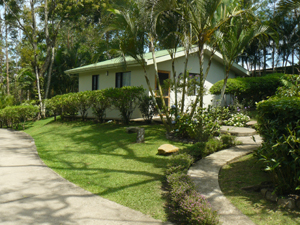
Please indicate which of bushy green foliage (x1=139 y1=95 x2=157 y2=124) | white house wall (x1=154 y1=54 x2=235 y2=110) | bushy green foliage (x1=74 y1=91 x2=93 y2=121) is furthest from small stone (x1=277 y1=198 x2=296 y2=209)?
bushy green foliage (x1=74 y1=91 x2=93 y2=121)

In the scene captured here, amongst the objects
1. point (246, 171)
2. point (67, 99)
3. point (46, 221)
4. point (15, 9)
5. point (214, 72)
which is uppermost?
point (15, 9)

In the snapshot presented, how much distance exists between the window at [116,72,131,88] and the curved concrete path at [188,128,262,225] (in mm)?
8300

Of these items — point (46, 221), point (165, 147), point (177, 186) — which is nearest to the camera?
point (46, 221)

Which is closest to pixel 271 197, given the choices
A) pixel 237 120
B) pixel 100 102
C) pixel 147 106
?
pixel 237 120

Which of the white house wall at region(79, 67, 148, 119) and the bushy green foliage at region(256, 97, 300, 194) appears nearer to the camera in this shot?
the bushy green foliage at region(256, 97, 300, 194)

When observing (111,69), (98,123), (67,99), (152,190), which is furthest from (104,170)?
(111,69)

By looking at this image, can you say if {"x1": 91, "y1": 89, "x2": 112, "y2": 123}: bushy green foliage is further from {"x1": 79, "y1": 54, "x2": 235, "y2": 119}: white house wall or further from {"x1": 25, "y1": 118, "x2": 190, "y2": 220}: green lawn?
{"x1": 25, "y1": 118, "x2": 190, "y2": 220}: green lawn

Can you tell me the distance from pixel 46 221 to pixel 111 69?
12.7m

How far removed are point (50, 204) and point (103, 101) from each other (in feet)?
27.9

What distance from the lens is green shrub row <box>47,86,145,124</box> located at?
454 inches

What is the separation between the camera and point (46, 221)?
3488 mm

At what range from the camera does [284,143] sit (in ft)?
11.7

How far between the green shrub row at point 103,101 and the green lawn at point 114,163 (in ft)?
3.96

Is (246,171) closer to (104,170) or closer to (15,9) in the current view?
(104,170)
